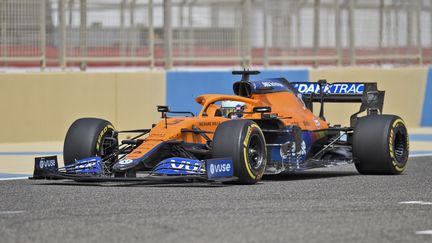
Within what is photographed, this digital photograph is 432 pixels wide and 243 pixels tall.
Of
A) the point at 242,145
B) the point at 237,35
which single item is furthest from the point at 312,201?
the point at 237,35

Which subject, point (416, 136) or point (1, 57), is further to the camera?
point (416, 136)

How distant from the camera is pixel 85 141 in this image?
41.5 ft

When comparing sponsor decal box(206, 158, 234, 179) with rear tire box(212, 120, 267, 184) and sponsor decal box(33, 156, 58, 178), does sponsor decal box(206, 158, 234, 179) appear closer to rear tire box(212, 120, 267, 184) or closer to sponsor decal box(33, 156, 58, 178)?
rear tire box(212, 120, 267, 184)

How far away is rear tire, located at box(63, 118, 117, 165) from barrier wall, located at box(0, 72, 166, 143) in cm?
509

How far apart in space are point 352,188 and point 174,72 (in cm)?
808

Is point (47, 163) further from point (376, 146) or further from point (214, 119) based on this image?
point (376, 146)

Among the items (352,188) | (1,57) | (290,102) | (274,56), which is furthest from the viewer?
(274,56)

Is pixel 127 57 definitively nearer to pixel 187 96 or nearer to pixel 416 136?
pixel 187 96

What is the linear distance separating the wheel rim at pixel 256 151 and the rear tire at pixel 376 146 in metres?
1.48

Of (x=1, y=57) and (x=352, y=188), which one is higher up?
(x=1, y=57)

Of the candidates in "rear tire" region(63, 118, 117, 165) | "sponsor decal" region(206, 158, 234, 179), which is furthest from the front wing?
"rear tire" region(63, 118, 117, 165)

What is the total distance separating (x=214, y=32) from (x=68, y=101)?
332 cm

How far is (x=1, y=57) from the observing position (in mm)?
18203

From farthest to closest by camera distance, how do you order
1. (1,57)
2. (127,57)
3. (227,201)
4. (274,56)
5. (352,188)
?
1. (274,56)
2. (127,57)
3. (1,57)
4. (352,188)
5. (227,201)
